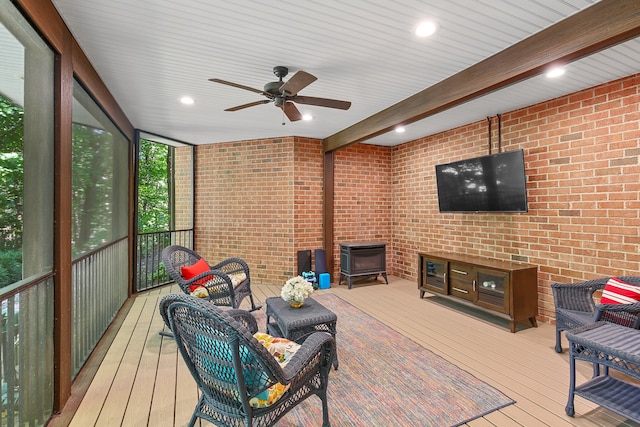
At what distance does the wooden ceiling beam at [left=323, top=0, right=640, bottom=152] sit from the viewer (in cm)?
184

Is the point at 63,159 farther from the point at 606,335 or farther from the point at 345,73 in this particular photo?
the point at 606,335

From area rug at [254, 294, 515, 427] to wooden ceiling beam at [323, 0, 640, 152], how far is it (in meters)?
2.39

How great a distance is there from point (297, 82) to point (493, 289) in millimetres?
3102

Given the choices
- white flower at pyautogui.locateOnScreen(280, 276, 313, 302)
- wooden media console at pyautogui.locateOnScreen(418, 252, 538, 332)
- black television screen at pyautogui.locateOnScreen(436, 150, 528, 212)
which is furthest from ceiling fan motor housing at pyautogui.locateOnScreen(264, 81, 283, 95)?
wooden media console at pyautogui.locateOnScreen(418, 252, 538, 332)

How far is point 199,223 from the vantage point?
5996 millimetres

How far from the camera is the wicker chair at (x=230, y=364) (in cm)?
141

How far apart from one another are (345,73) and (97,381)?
332 centimetres

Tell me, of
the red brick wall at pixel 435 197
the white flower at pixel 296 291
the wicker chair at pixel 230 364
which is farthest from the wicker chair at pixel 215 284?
the red brick wall at pixel 435 197

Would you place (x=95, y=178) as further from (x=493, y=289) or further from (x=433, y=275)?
(x=493, y=289)

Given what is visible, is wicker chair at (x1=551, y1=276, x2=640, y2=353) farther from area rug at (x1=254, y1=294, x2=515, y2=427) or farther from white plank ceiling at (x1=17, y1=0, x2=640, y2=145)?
white plank ceiling at (x1=17, y1=0, x2=640, y2=145)

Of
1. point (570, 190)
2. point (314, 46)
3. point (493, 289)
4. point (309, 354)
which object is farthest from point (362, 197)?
point (309, 354)

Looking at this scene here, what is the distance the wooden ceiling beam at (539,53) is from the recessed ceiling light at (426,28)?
0.72m

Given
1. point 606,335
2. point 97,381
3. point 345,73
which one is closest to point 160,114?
point 345,73

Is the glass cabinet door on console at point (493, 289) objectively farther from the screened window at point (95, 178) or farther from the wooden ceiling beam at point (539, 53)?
the screened window at point (95, 178)
